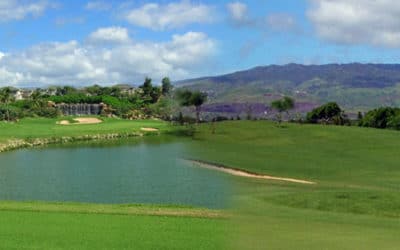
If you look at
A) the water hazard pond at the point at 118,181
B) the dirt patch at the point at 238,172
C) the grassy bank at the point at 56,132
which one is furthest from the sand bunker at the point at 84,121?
the dirt patch at the point at 238,172

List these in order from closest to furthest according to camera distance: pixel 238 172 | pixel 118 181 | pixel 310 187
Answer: pixel 310 187
pixel 238 172
pixel 118 181

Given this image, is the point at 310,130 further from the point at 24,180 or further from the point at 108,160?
the point at 24,180

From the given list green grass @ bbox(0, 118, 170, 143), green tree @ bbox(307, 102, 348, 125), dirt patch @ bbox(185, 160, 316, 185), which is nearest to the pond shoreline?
green grass @ bbox(0, 118, 170, 143)

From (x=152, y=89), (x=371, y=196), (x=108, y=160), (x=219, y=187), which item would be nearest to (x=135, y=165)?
(x=108, y=160)

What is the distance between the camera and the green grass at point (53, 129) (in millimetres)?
80625

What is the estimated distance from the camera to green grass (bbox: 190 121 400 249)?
47.7 ft

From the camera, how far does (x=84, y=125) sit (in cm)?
9544

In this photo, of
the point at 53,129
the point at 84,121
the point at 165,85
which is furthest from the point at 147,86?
the point at 53,129

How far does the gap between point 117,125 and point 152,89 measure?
53.9 metres

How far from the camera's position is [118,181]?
3494 cm

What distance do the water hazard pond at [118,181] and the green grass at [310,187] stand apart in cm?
159

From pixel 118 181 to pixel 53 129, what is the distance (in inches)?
2217

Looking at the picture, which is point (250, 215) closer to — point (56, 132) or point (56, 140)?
point (56, 140)

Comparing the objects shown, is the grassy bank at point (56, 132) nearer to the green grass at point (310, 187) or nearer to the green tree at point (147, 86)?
the green grass at point (310, 187)
